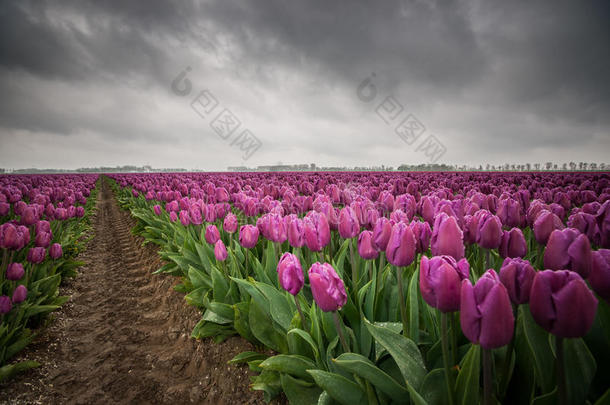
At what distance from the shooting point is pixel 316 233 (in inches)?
84.2

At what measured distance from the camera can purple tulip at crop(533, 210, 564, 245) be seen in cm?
170

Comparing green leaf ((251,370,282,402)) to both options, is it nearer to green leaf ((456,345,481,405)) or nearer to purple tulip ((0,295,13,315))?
green leaf ((456,345,481,405))

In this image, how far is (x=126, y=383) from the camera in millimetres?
2604

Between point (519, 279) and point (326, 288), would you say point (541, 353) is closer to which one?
point (519, 279)

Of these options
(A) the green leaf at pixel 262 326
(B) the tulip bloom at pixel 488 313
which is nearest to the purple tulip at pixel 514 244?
(B) the tulip bloom at pixel 488 313

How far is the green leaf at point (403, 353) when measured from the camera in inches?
53.6

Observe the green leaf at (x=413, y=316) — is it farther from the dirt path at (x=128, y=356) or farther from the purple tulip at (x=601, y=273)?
the dirt path at (x=128, y=356)

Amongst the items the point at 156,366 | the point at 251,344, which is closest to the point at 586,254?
the point at 251,344

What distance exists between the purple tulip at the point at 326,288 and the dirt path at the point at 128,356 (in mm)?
1420

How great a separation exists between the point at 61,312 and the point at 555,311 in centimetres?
525

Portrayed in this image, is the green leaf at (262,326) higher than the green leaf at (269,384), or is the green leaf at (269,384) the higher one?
the green leaf at (262,326)

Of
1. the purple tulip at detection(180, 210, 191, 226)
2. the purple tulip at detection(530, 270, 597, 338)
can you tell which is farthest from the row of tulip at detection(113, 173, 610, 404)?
the purple tulip at detection(180, 210, 191, 226)

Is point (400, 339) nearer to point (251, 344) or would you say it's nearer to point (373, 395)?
point (373, 395)

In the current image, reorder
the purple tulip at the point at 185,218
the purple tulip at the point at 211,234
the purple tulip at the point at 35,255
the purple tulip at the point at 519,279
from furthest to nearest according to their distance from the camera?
1. the purple tulip at the point at 185,218
2. the purple tulip at the point at 35,255
3. the purple tulip at the point at 211,234
4. the purple tulip at the point at 519,279
